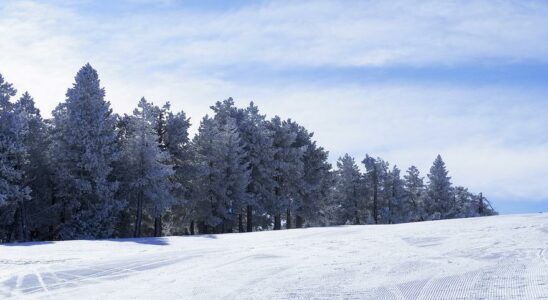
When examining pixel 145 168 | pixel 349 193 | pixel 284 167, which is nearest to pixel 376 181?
pixel 349 193

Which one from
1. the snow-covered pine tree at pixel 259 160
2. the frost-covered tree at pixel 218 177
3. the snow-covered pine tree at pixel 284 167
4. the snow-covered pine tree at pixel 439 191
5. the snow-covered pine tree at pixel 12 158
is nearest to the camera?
the snow-covered pine tree at pixel 12 158

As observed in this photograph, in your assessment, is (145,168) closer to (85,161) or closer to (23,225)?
(85,161)

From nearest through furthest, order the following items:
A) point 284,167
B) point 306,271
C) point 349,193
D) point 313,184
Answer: point 306,271 < point 284,167 < point 313,184 < point 349,193

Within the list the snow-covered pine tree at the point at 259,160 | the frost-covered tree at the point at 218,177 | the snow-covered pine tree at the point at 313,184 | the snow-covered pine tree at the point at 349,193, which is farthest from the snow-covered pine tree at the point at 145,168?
the snow-covered pine tree at the point at 349,193

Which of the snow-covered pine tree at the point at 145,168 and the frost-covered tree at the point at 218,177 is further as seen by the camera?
the frost-covered tree at the point at 218,177

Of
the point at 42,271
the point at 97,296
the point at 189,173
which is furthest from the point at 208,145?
the point at 97,296

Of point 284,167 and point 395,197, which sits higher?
point 284,167

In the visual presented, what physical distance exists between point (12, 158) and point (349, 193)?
44.2 metres

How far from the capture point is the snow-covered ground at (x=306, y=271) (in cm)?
902

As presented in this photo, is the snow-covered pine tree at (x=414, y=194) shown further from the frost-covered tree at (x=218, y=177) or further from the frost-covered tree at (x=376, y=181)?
the frost-covered tree at (x=218, y=177)

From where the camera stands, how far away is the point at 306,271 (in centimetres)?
1177

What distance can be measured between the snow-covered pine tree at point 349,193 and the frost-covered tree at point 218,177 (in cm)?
2545

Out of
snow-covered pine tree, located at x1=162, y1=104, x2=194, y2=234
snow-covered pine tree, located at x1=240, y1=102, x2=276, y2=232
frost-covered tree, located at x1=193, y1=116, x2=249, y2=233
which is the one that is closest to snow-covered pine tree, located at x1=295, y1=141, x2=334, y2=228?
snow-covered pine tree, located at x1=240, y1=102, x2=276, y2=232

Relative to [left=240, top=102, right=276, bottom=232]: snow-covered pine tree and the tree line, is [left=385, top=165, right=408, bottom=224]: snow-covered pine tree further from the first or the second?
[left=240, top=102, right=276, bottom=232]: snow-covered pine tree
